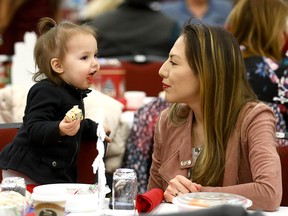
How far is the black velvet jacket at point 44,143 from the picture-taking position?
3.12 m

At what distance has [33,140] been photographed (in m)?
3.14

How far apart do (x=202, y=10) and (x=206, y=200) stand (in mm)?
6368

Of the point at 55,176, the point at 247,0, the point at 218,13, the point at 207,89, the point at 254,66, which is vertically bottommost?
the point at 55,176

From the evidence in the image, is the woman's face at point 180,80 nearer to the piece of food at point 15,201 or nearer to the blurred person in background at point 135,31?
the piece of food at point 15,201

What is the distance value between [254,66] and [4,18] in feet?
10.4

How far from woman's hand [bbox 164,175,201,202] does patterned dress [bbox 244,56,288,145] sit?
1.53 m

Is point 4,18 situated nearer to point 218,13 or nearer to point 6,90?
point 218,13

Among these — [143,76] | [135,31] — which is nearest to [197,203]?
[143,76]

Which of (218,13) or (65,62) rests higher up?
(218,13)

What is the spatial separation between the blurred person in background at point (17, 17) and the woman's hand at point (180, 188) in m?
4.40

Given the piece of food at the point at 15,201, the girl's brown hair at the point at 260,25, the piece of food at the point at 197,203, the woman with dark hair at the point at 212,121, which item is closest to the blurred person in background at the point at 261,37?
the girl's brown hair at the point at 260,25

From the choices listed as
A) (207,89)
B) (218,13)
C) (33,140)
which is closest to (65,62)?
(33,140)

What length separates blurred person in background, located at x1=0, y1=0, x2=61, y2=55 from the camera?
23.3 feet

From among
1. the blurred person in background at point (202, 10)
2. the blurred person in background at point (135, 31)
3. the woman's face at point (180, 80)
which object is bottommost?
the woman's face at point (180, 80)
